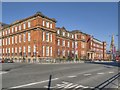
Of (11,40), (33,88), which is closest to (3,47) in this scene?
(11,40)

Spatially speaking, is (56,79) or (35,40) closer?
(56,79)

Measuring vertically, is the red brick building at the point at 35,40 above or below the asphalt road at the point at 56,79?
above

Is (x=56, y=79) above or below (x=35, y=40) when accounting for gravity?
below

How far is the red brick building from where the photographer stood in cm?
5906

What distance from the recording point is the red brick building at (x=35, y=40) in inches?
2325

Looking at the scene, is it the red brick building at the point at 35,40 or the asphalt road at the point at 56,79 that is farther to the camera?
the red brick building at the point at 35,40

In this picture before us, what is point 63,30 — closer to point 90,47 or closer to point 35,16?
point 35,16

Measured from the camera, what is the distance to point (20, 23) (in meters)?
67.2

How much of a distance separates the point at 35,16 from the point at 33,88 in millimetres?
50432

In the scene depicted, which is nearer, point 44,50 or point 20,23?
point 44,50

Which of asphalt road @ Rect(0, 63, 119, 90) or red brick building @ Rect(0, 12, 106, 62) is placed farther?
red brick building @ Rect(0, 12, 106, 62)

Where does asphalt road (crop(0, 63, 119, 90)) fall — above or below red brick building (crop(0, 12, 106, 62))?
below

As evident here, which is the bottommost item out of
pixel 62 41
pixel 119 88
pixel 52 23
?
pixel 119 88

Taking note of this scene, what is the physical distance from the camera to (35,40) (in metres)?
59.2
